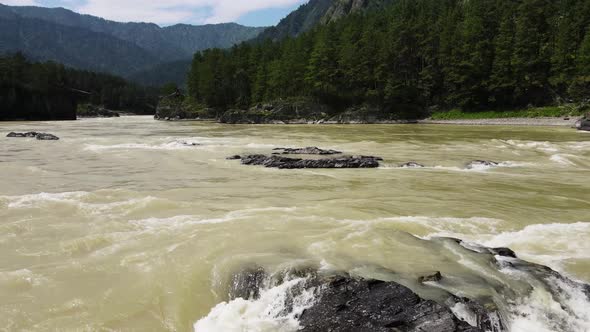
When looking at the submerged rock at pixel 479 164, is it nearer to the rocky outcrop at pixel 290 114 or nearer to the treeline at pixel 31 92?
the rocky outcrop at pixel 290 114

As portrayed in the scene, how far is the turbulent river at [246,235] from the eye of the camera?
330 inches

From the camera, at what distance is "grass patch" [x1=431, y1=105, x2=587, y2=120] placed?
67.7 meters

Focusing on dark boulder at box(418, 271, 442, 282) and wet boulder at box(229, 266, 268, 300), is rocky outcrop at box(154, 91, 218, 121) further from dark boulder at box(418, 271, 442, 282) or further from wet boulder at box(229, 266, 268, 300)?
dark boulder at box(418, 271, 442, 282)

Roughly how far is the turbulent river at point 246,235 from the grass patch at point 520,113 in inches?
1968

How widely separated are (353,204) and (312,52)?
93959 millimetres

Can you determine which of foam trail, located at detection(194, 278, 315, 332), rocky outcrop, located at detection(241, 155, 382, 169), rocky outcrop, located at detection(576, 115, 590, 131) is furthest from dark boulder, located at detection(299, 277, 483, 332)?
rocky outcrop, located at detection(576, 115, 590, 131)

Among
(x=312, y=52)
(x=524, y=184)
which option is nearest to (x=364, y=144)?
(x=524, y=184)

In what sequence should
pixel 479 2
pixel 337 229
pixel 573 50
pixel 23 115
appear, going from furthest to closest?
1. pixel 23 115
2. pixel 479 2
3. pixel 573 50
4. pixel 337 229

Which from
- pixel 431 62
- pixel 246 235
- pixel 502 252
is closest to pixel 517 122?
pixel 431 62

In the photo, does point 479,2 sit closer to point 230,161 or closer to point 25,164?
point 230,161

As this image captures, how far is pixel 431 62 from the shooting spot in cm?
9656

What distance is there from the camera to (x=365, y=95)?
94.7 meters

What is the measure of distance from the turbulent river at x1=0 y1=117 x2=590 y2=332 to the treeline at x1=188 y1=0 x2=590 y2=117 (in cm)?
6306

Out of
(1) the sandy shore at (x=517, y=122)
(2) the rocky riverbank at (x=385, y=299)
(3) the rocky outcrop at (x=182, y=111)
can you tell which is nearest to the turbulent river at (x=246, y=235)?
(2) the rocky riverbank at (x=385, y=299)
